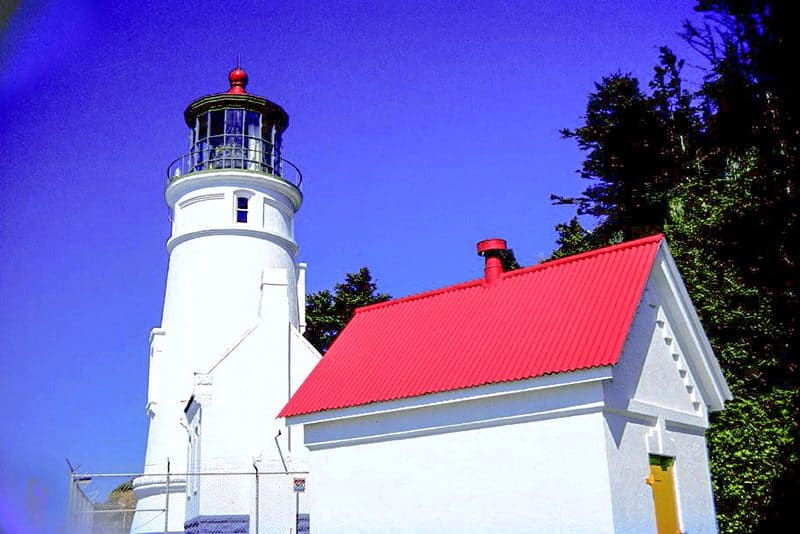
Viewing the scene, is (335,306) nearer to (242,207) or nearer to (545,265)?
(242,207)

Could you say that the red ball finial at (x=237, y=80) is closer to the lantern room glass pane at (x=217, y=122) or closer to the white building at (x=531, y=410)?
the lantern room glass pane at (x=217, y=122)

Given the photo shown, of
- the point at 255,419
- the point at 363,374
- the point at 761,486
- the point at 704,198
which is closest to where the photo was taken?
the point at 363,374

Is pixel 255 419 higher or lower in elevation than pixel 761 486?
higher

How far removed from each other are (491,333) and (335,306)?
2401cm

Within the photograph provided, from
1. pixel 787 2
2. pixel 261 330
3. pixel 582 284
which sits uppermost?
pixel 787 2

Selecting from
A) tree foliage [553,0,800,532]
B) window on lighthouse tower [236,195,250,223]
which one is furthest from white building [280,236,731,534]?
window on lighthouse tower [236,195,250,223]

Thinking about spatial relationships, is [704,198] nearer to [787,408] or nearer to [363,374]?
[787,408]

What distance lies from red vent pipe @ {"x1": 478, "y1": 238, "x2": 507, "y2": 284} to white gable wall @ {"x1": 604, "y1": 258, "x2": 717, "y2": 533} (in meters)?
3.39

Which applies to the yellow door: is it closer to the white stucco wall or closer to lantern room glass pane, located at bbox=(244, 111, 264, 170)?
the white stucco wall

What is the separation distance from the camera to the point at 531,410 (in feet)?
42.7

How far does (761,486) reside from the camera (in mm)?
18156

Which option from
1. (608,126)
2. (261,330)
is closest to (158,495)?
(261,330)

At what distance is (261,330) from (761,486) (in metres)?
13.2

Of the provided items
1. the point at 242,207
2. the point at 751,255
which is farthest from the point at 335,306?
the point at 751,255
